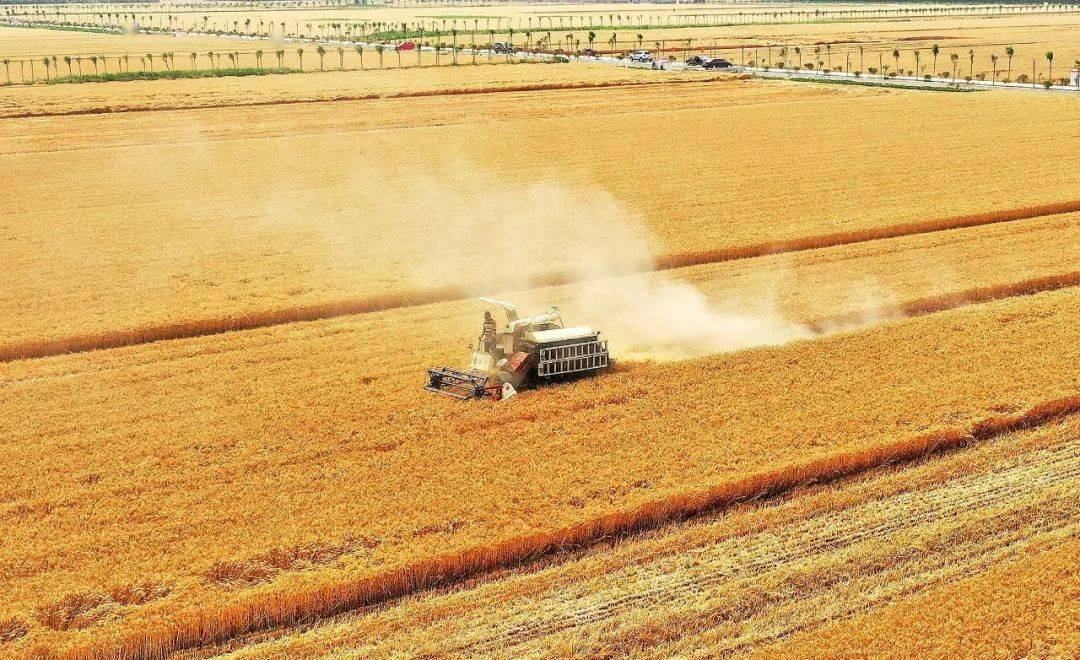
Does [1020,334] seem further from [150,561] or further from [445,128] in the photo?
[445,128]

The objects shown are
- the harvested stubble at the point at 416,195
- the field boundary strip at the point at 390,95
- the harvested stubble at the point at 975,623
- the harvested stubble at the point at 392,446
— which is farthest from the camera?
the field boundary strip at the point at 390,95

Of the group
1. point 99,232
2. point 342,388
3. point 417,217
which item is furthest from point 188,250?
point 342,388

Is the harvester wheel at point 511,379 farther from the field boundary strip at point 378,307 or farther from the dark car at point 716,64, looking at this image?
the dark car at point 716,64

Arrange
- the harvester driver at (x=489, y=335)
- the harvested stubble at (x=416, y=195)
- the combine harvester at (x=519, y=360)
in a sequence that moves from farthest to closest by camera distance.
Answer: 1. the harvested stubble at (x=416, y=195)
2. the harvester driver at (x=489, y=335)
3. the combine harvester at (x=519, y=360)

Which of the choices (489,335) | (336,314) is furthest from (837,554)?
(336,314)

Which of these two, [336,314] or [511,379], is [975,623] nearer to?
[511,379]

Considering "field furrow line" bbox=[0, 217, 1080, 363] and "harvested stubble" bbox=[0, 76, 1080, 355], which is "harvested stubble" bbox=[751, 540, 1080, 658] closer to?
"field furrow line" bbox=[0, 217, 1080, 363]

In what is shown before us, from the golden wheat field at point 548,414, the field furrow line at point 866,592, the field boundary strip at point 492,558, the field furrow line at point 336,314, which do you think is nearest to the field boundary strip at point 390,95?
the golden wheat field at point 548,414
